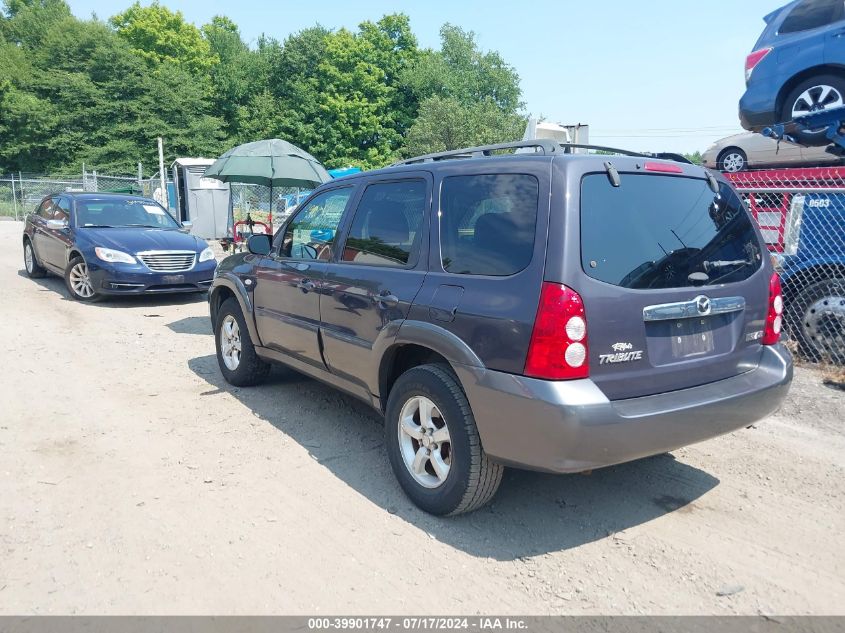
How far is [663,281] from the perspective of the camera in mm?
3090

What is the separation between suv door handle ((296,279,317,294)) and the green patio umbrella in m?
4.72

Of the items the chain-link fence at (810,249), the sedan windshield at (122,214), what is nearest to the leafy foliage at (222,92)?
the sedan windshield at (122,214)

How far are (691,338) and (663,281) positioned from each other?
35 centimetres

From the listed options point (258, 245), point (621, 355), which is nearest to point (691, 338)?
point (621, 355)

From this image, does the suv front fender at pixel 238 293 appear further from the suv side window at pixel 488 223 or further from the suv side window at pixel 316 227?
the suv side window at pixel 488 223

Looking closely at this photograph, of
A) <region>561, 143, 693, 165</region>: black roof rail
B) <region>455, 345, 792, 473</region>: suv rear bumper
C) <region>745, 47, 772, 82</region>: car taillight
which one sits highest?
<region>745, 47, 772, 82</region>: car taillight

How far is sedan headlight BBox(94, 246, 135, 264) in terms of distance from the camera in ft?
30.8

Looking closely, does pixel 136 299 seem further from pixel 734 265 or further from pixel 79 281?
pixel 734 265

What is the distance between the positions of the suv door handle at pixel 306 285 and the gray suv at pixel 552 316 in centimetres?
48

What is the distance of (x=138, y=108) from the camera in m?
40.3

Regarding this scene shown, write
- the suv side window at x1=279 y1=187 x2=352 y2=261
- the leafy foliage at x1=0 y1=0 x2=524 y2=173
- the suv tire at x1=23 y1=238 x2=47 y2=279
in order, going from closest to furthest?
the suv side window at x1=279 y1=187 x2=352 y2=261
the suv tire at x1=23 y1=238 x2=47 y2=279
the leafy foliage at x1=0 y1=0 x2=524 y2=173

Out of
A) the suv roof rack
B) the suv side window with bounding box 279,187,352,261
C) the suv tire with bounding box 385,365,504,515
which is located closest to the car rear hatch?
the suv roof rack

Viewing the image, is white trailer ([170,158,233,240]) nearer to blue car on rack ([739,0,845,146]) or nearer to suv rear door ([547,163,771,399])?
blue car on rack ([739,0,845,146])

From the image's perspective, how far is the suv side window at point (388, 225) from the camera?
3.75 meters
